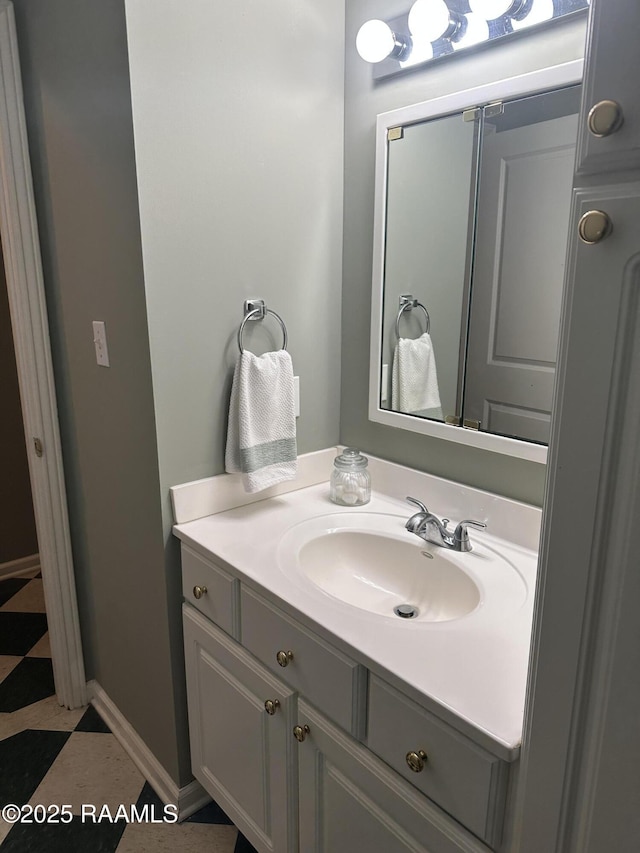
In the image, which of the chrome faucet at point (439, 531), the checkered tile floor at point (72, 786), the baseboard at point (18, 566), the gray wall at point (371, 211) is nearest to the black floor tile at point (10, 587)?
the baseboard at point (18, 566)

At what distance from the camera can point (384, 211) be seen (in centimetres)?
153

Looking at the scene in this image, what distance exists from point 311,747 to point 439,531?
1.66 ft

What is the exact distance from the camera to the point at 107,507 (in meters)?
1.69

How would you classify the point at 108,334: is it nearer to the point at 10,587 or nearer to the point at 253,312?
the point at 253,312

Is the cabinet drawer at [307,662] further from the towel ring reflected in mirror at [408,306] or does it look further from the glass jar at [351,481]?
the towel ring reflected in mirror at [408,306]

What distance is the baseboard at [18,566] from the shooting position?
2859 mm

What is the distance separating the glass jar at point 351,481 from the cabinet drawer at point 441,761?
0.63 m

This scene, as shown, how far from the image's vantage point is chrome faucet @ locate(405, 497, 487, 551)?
1.30 meters

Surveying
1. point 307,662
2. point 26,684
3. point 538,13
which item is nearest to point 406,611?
point 307,662

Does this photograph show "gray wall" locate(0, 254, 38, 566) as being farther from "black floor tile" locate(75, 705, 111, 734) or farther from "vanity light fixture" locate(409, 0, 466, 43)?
"vanity light fixture" locate(409, 0, 466, 43)

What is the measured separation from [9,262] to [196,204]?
0.71m

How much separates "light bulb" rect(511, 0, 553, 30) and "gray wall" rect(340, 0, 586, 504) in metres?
0.03

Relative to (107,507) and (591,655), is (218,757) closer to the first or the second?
(107,507)

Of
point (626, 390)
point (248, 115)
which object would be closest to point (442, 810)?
point (626, 390)
